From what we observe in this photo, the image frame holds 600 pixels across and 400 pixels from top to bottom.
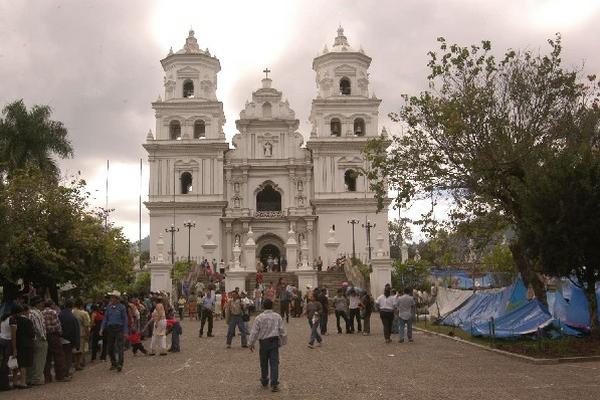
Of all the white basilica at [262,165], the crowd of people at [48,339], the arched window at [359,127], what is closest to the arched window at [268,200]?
the white basilica at [262,165]

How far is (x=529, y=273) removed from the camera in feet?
60.5

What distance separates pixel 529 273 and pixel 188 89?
36.3m

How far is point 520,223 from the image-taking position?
1678 centimetres

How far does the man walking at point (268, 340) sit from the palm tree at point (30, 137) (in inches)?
863

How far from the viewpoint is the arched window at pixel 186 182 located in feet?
161

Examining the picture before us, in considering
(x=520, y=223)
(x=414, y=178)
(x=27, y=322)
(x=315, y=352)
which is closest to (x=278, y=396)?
(x=27, y=322)

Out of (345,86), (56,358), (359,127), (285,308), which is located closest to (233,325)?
(56,358)

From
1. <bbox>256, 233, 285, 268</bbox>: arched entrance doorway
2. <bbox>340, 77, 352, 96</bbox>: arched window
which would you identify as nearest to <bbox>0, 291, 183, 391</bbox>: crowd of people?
<bbox>256, 233, 285, 268</bbox>: arched entrance doorway

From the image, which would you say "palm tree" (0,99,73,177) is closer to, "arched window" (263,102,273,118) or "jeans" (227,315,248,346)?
"jeans" (227,315,248,346)

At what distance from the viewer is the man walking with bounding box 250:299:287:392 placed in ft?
36.2

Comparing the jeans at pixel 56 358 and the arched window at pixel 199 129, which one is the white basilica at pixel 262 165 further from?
the jeans at pixel 56 358

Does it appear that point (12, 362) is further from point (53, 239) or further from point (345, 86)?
point (345, 86)

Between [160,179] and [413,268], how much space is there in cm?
1864

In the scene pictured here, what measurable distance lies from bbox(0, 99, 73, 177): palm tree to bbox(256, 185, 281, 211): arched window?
62.6 feet
